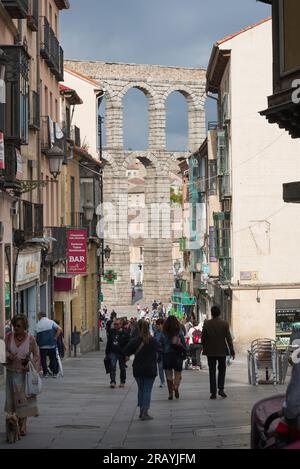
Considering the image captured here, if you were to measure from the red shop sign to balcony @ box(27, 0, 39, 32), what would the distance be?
6.76 meters

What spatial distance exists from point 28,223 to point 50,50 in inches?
312

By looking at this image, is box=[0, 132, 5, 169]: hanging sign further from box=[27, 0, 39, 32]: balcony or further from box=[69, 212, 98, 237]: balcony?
box=[69, 212, 98, 237]: balcony

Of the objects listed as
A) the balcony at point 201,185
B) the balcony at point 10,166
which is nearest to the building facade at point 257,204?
the balcony at point 201,185

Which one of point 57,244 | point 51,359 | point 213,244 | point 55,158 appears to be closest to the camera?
point 51,359

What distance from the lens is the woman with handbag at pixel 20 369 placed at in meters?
12.4

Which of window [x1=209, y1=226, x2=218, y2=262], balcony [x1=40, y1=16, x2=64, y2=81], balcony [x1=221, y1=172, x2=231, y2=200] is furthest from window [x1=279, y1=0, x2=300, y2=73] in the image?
window [x1=209, y1=226, x2=218, y2=262]

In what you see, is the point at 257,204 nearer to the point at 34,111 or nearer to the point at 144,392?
the point at 34,111

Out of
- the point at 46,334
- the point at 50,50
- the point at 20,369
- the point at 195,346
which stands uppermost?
the point at 50,50

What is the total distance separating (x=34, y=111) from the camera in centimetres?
2881

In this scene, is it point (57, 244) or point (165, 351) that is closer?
point (165, 351)

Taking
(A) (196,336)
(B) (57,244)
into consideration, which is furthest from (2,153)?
(B) (57,244)

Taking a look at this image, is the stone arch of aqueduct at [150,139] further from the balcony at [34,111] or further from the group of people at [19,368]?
the group of people at [19,368]

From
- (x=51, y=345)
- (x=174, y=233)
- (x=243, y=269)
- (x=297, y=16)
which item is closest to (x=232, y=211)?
(x=243, y=269)

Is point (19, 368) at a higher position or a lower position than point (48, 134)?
lower
